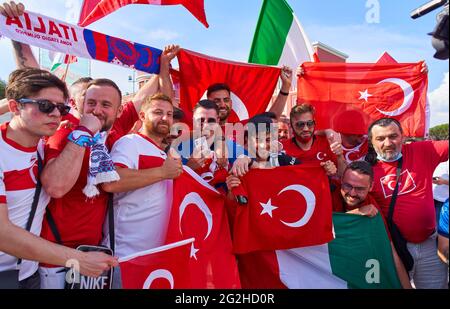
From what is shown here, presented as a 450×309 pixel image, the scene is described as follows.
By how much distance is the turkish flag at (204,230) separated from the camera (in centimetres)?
266

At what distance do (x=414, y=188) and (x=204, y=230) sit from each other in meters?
1.93

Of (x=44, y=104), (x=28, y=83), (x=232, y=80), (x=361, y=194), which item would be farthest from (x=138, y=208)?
(x=232, y=80)

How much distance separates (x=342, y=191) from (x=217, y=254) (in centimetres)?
128

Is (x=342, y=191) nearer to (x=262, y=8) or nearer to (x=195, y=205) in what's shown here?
(x=195, y=205)

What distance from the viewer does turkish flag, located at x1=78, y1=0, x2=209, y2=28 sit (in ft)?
13.9

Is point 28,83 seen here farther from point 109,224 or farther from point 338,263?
point 338,263

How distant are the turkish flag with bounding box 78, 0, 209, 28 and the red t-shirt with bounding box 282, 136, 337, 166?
203 cm

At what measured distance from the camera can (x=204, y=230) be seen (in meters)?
2.84

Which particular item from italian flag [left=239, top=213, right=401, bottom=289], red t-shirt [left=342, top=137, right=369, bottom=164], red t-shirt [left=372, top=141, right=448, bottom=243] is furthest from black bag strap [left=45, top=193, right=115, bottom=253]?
red t-shirt [left=342, top=137, right=369, bottom=164]

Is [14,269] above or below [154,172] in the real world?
below

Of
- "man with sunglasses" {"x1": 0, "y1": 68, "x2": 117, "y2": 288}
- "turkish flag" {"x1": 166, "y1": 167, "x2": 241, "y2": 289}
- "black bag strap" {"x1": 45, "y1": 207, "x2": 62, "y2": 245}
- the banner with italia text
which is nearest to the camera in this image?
"man with sunglasses" {"x1": 0, "y1": 68, "x2": 117, "y2": 288}

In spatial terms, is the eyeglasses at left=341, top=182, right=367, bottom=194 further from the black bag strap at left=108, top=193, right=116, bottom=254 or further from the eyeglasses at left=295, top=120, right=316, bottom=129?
the black bag strap at left=108, top=193, right=116, bottom=254
